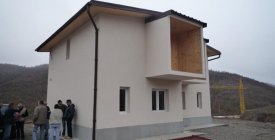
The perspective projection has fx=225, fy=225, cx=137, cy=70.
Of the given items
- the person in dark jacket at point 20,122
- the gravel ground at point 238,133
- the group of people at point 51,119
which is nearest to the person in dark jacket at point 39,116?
the group of people at point 51,119

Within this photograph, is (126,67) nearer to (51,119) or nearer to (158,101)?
(158,101)

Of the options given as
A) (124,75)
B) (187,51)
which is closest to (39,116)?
(124,75)

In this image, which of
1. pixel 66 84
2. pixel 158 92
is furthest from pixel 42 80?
pixel 158 92

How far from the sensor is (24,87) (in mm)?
32656

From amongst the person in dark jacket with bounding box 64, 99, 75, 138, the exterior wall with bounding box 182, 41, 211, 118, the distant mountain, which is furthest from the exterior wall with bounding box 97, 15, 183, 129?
the distant mountain

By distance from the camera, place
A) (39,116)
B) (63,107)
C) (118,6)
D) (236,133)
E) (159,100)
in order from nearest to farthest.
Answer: (39,116), (118,6), (63,107), (159,100), (236,133)

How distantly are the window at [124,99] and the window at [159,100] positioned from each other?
66.8 inches

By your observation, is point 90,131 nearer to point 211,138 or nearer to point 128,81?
point 128,81

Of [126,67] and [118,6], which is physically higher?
[118,6]

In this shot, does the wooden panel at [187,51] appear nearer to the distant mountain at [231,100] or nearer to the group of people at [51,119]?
the group of people at [51,119]

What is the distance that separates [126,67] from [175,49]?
12.1 ft

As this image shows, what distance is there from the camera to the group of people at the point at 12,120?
947 centimetres

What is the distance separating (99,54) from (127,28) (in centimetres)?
204

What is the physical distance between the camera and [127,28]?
1058 centimetres
